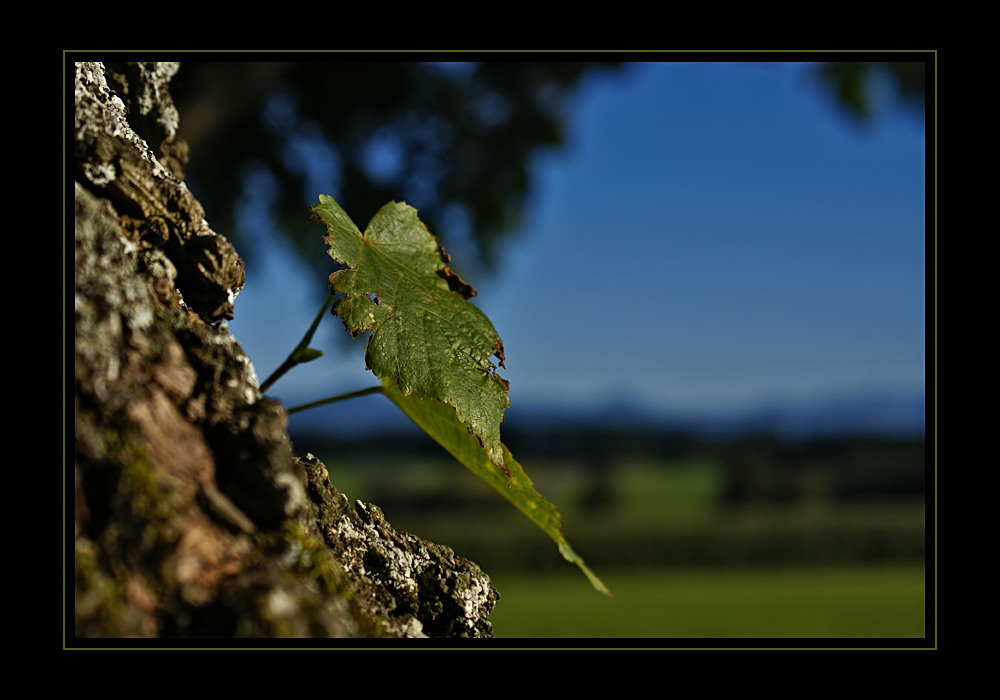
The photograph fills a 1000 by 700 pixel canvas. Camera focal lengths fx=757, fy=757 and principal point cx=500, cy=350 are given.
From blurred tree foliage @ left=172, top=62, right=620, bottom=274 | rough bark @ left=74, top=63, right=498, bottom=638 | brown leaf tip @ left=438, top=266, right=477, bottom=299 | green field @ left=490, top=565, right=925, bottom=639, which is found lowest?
green field @ left=490, top=565, right=925, bottom=639

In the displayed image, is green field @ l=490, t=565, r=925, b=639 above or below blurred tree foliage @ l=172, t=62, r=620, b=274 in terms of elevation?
below

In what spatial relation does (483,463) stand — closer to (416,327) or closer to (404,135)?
(416,327)

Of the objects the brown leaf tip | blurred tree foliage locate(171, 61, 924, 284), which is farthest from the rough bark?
blurred tree foliage locate(171, 61, 924, 284)

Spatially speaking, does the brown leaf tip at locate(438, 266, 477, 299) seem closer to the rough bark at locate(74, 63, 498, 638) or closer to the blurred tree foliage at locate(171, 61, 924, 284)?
the rough bark at locate(74, 63, 498, 638)

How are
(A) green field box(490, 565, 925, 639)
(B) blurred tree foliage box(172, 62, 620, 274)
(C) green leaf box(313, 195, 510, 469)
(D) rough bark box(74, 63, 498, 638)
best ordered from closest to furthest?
(D) rough bark box(74, 63, 498, 638), (C) green leaf box(313, 195, 510, 469), (B) blurred tree foliage box(172, 62, 620, 274), (A) green field box(490, 565, 925, 639)

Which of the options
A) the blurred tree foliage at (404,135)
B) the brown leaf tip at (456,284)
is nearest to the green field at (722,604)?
the blurred tree foliage at (404,135)

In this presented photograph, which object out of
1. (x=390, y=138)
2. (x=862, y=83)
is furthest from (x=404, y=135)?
(x=862, y=83)
